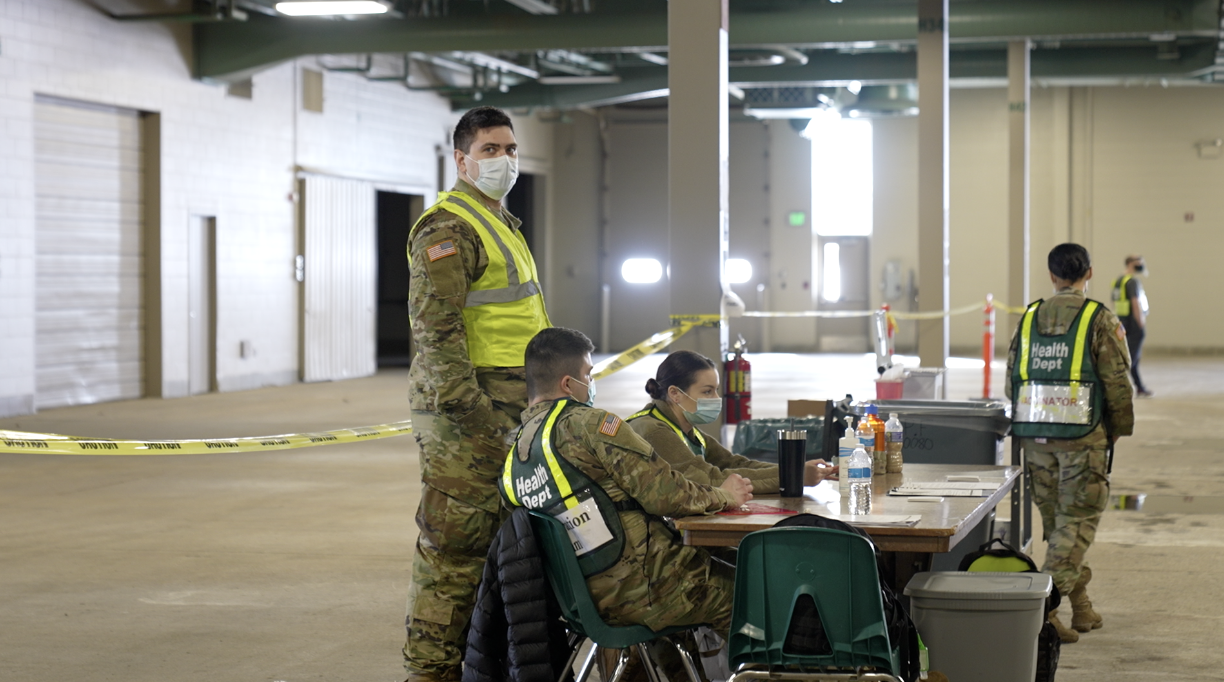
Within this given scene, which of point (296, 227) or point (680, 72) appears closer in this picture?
point (680, 72)

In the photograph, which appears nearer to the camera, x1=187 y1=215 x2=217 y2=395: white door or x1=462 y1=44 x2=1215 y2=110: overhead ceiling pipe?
x1=187 y1=215 x2=217 y2=395: white door

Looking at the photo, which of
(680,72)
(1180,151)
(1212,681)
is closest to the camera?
(1212,681)

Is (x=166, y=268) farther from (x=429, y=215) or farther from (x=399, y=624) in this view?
(x=429, y=215)

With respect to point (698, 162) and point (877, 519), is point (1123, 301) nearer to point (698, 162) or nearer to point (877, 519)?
point (698, 162)

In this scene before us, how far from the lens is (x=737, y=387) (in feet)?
24.5

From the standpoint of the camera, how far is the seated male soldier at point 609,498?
3473 mm

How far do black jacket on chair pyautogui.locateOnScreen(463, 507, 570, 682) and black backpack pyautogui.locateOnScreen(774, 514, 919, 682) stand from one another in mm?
642

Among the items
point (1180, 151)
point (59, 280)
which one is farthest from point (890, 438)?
point (1180, 151)

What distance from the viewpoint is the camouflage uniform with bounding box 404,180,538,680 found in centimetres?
386

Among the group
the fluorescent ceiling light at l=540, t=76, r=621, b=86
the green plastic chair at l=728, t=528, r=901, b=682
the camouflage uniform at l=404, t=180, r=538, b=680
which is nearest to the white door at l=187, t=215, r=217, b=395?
the fluorescent ceiling light at l=540, t=76, r=621, b=86

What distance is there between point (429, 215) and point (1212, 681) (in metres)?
3.15

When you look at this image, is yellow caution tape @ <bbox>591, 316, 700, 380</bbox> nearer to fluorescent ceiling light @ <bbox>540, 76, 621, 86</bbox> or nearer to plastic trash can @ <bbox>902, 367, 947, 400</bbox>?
plastic trash can @ <bbox>902, 367, 947, 400</bbox>

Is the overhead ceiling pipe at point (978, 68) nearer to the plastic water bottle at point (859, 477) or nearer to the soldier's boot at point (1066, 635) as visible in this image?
the soldier's boot at point (1066, 635)

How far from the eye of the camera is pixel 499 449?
4.00 metres
